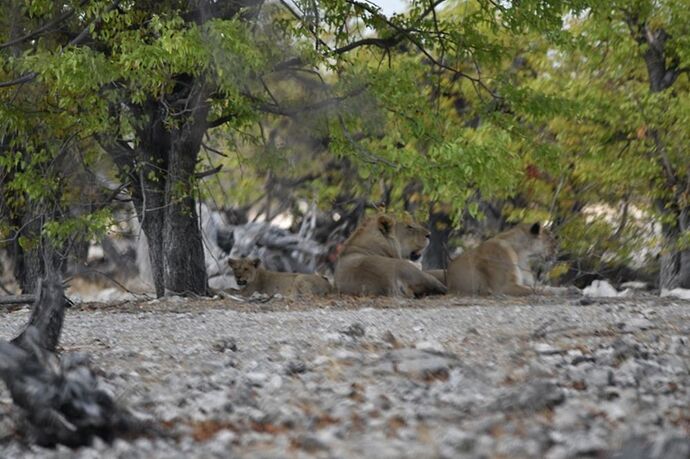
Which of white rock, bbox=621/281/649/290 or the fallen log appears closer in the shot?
the fallen log

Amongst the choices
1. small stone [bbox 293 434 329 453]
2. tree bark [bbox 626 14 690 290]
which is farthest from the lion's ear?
small stone [bbox 293 434 329 453]

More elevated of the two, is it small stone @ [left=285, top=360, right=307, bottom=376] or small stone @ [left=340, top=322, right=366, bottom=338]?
small stone @ [left=340, top=322, right=366, bottom=338]

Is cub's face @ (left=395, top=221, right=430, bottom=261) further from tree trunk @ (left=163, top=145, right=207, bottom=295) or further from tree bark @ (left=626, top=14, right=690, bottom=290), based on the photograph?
tree bark @ (left=626, top=14, right=690, bottom=290)

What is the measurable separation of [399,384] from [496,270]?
33.2 ft

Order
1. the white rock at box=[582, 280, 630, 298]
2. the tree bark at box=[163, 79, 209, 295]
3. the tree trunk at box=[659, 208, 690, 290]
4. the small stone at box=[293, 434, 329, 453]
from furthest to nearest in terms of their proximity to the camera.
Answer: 1. the white rock at box=[582, 280, 630, 298]
2. the tree trunk at box=[659, 208, 690, 290]
3. the tree bark at box=[163, 79, 209, 295]
4. the small stone at box=[293, 434, 329, 453]

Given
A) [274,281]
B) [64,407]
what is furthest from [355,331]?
[274,281]

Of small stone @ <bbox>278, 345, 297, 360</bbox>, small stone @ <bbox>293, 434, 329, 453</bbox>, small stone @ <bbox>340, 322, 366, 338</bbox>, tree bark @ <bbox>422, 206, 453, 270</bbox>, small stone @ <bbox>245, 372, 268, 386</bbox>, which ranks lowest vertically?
small stone @ <bbox>293, 434, 329, 453</bbox>

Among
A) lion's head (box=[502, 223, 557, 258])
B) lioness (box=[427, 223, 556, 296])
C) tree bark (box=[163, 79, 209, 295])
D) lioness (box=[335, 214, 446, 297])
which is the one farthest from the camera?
tree bark (box=[163, 79, 209, 295])

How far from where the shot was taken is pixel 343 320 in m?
10.7

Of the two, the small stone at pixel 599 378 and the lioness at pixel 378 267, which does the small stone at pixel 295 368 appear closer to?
the small stone at pixel 599 378

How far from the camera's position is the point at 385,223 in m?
17.1

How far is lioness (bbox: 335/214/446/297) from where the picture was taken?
16.0 m

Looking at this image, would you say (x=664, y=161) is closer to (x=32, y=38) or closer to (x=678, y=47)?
(x=678, y=47)

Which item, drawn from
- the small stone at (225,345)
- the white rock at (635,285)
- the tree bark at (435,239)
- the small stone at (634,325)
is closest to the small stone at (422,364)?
the small stone at (225,345)
